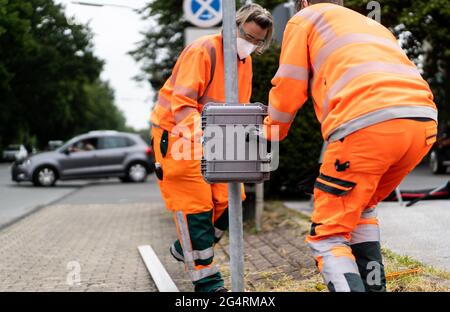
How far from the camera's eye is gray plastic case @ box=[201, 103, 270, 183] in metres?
3.59

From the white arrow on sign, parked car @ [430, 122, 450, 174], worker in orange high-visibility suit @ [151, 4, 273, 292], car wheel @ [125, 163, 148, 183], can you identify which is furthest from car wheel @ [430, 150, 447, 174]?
worker in orange high-visibility suit @ [151, 4, 273, 292]

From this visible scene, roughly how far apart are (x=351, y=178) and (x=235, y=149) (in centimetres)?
64

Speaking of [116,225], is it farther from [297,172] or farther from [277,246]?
[277,246]

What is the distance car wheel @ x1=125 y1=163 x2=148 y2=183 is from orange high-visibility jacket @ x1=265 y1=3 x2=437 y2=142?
19.8m

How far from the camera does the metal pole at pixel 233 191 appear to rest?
3.73 m

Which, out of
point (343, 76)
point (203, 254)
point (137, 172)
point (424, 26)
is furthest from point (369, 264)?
point (424, 26)

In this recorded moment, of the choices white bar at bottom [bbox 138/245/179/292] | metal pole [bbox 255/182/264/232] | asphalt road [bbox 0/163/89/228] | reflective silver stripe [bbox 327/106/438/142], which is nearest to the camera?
reflective silver stripe [bbox 327/106/438/142]

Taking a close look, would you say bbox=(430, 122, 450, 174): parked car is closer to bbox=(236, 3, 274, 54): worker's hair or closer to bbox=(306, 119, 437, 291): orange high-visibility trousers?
bbox=(236, 3, 274, 54): worker's hair

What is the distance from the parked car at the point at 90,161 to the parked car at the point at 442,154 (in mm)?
8288

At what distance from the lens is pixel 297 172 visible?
11109mm

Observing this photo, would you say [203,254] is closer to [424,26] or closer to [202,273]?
[202,273]

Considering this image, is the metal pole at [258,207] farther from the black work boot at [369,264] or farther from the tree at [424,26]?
the tree at [424,26]

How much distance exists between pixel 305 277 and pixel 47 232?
548 centimetres

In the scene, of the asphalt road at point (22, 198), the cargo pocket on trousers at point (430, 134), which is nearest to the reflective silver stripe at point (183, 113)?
the cargo pocket on trousers at point (430, 134)
